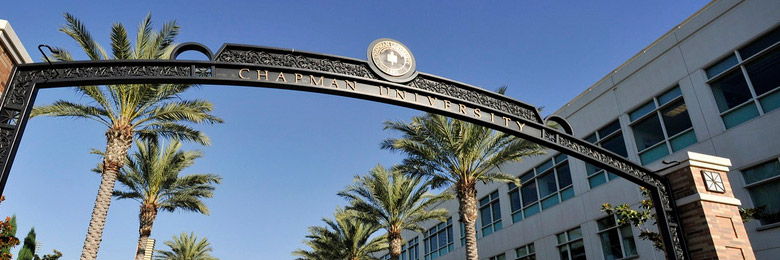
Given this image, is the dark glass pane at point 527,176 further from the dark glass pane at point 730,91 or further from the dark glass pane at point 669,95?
the dark glass pane at point 730,91

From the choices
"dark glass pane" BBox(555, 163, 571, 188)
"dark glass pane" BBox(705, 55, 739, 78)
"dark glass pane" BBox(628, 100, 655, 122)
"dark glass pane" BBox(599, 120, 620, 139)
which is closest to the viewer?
"dark glass pane" BBox(705, 55, 739, 78)

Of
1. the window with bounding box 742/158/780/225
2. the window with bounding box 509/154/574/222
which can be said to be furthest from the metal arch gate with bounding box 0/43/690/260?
the window with bounding box 509/154/574/222

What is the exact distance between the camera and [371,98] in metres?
5.57

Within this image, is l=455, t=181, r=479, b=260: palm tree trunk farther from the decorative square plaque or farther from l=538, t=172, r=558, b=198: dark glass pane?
the decorative square plaque

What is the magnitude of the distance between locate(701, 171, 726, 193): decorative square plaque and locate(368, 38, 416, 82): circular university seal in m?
4.67

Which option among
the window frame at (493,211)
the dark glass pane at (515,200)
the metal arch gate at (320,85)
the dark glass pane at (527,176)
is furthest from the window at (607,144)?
the metal arch gate at (320,85)

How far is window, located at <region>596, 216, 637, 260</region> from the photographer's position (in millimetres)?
18156

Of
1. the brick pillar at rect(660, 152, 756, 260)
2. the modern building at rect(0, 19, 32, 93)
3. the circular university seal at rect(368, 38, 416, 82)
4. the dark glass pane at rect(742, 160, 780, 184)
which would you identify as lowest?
the brick pillar at rect(660, 152, 756, 260)

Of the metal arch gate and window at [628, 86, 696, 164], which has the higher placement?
window at [628, 86, 696, 164]

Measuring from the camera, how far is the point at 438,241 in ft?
115

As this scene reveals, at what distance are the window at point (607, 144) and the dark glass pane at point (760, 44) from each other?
213 inches

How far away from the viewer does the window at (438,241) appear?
3323 centimetres

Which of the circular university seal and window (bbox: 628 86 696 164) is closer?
the circular university seal

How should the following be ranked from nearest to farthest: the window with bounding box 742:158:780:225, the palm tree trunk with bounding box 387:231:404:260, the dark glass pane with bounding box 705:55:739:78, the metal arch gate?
the metal arch gate → the window with bounding box 742:158:780:225 → the dark glass pane with bounding box 705:55:739:78 → the palm tree trunk with bounding box 387:231:404:260
